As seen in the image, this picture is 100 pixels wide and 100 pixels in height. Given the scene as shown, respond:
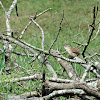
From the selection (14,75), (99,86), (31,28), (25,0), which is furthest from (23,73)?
(25,0)

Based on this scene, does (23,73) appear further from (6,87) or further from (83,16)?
(83,16)

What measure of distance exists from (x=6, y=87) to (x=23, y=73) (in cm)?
20

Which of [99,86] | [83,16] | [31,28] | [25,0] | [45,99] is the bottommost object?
[45,99]

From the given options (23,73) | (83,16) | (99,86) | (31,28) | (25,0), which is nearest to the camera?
(99,86)

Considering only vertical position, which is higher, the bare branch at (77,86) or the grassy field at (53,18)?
the grassy field at (53,18)

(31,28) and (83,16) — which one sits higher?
(83,16)

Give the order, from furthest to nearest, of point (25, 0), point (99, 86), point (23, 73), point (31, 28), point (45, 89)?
point (25, 0) → point (31, 28) → point (23, 73) → point (45, 89) → point (99, 86)

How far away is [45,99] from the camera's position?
1564 millimetres

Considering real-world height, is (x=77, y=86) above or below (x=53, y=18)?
below

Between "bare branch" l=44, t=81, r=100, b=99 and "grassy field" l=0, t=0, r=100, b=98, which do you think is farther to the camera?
"grassy field" l=0, t=0, r=100, b=98

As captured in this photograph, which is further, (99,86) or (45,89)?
(45,89)

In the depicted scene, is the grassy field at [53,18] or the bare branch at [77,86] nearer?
the bare branch at [77,86]

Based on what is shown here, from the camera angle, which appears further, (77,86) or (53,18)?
(53,18)

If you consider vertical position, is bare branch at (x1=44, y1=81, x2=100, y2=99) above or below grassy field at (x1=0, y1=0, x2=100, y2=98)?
below
